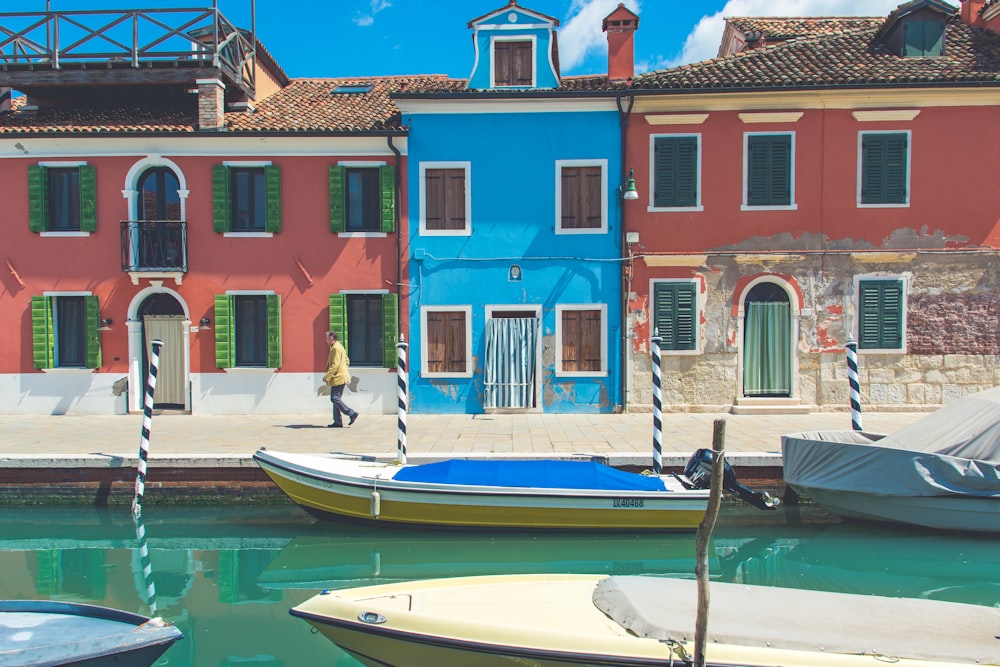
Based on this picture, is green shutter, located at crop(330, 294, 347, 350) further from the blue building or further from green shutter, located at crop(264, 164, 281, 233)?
green shutter, located at crop(264, 164, 281, 233)

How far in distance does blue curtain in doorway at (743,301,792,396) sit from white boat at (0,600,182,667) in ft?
40.8

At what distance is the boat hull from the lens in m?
8.34

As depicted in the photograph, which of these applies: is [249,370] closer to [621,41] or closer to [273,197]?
[273,197]

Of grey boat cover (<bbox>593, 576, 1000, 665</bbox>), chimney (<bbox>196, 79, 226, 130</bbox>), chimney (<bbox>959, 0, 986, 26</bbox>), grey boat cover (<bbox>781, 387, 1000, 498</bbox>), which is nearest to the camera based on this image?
grey boat cover (<bbox>593, 576, 1000, 665</bbox>)

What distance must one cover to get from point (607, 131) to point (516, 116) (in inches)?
76.1

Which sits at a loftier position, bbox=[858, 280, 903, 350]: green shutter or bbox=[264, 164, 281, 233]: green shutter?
bbox=[264, 164, 281, 233]: green shutter

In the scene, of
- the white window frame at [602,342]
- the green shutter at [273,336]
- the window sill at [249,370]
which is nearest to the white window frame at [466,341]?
the white window frame at [602,342]

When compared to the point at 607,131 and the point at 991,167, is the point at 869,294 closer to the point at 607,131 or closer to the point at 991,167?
the point at 991,167

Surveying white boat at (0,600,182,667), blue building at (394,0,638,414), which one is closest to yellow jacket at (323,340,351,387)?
blue building at (394,0,638,414)

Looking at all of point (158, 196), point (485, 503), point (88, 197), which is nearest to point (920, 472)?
point (485, 503)

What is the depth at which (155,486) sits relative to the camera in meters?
9.92

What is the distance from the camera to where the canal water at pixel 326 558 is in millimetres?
7176

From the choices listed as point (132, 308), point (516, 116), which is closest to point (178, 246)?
point (132, 308)

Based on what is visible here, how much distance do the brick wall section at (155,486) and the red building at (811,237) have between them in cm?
803
